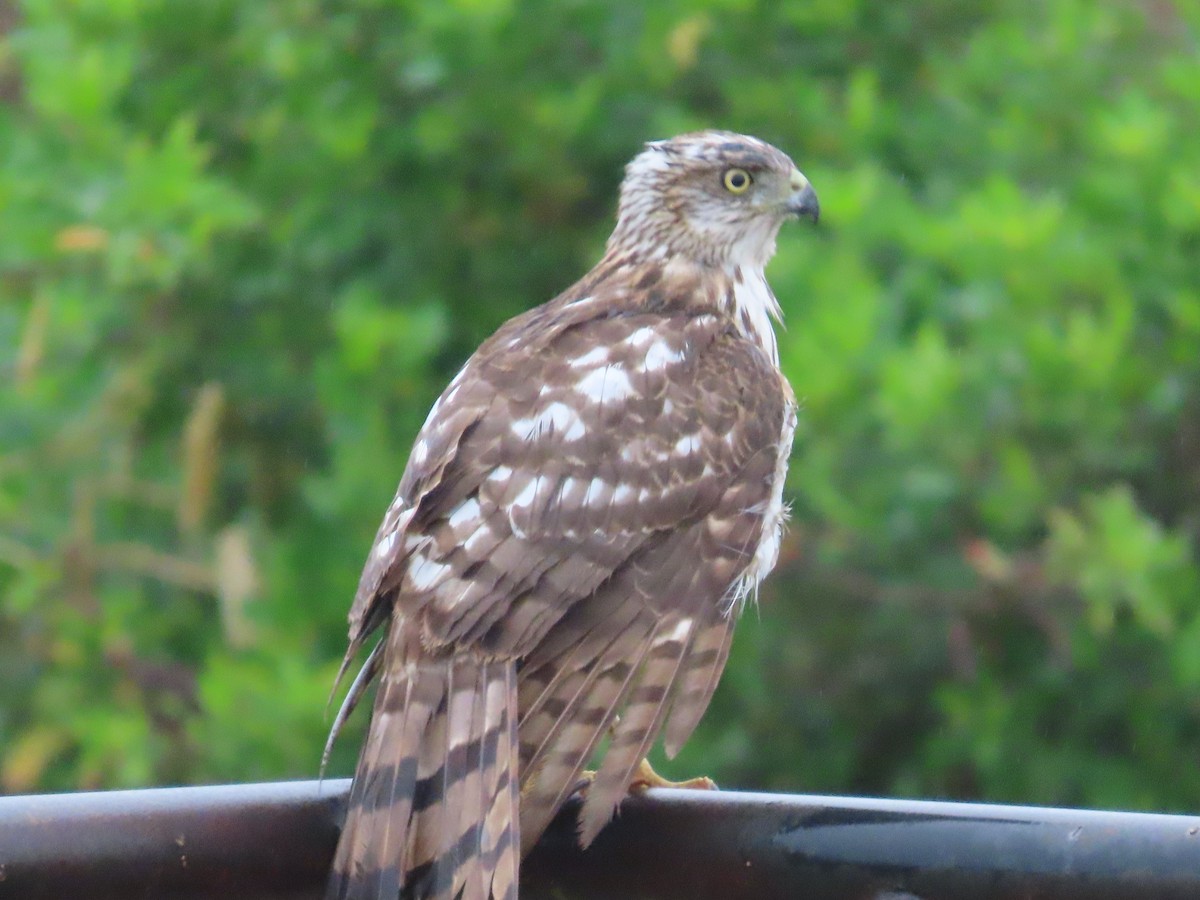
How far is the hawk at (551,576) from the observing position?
2873 mm

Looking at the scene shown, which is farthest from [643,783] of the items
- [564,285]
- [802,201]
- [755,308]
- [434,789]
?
A: [564,285]

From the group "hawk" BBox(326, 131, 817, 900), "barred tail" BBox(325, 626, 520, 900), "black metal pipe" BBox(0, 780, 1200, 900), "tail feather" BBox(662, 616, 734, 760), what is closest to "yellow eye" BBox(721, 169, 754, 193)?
"hawk" BBox(326, 131, 817, 900)

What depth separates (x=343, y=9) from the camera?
600 cm

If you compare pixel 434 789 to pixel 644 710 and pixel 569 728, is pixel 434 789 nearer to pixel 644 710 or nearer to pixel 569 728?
pixel 569 728

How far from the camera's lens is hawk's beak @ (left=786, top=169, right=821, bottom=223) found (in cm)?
457

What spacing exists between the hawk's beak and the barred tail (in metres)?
1.80

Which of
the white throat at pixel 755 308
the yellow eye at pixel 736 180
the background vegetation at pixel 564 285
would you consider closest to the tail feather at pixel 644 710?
the white throat at pixel 755 308

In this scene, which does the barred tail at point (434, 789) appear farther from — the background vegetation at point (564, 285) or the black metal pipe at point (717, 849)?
the background vegetation at point (564, 285)

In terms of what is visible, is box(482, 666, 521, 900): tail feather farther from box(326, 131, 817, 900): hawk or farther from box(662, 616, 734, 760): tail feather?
box(662, 616, 734, 760): tail feather

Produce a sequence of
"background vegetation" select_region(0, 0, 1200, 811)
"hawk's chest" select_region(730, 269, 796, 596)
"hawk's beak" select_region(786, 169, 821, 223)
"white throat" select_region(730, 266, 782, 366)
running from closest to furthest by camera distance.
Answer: "hawk's chest" select_region(730, 269, 796, 596), "white throat" select_region(730, 266, 782, 366), "hawk's beak" select_region(786, 169, 821, 223), "background vegetation" select_region(0, 0, 1200, 811)

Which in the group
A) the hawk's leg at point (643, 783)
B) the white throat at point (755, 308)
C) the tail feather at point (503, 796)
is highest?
the white throat at point (755, 308)

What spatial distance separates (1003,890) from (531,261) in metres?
4.11

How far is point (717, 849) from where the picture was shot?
Answer: 2.50m

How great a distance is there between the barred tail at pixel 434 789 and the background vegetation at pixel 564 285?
2109mm
